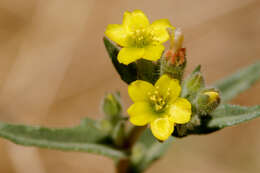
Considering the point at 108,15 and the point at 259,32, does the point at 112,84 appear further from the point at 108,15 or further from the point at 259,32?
the point at 259,32

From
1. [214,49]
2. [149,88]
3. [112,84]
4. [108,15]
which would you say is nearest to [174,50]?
[149,88]

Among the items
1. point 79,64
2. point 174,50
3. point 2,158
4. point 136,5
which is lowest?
point 2,158

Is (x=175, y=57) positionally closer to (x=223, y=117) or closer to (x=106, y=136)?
(x=223, y=117)

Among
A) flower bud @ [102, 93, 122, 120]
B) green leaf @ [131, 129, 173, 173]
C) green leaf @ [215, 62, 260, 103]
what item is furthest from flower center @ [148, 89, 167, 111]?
green leaf @ [215, 62, 260, 103]

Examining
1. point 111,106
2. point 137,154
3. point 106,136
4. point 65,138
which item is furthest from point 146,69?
point 137,154

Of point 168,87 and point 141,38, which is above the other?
point 141,38

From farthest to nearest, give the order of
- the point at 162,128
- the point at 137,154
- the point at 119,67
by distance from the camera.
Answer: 1. the point at 137,154
2. the point at 119,67
3. the point at 162,128

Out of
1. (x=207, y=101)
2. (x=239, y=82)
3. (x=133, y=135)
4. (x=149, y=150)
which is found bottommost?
(x=149, y=150)
